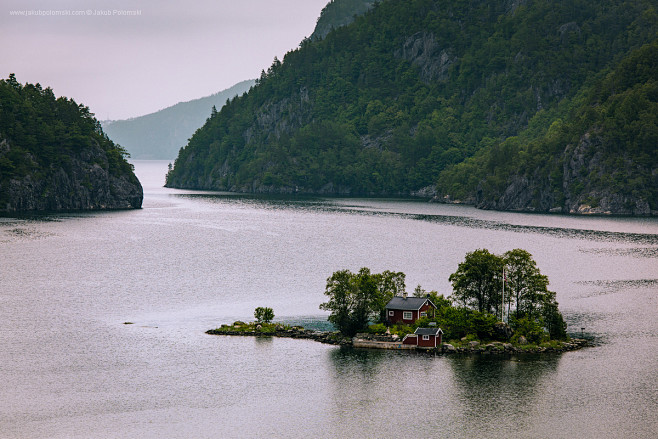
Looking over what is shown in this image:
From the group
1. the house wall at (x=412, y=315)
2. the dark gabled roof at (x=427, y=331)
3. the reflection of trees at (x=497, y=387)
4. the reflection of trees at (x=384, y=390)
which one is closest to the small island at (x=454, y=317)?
the dark gabled roof at (x=427, y=331)

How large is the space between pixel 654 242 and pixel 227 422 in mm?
131471

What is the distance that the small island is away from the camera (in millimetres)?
81312

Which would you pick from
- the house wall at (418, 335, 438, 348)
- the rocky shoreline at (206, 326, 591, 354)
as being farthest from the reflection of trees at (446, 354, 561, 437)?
the house wall at (418, 335, 438, 348)

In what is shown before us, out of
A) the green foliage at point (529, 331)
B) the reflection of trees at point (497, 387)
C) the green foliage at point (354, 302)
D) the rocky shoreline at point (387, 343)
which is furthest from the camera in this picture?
the green foliage at point (354, 302)

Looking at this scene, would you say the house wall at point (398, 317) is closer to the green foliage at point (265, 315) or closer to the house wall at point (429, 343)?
the house wall at point (429, 343)

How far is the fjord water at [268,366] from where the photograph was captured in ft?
203

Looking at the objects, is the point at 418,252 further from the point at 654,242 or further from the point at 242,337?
the point at 242,337

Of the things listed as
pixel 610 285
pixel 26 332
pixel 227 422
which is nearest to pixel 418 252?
pixel 610 285

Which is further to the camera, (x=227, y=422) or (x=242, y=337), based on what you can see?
(x=242, y=337)

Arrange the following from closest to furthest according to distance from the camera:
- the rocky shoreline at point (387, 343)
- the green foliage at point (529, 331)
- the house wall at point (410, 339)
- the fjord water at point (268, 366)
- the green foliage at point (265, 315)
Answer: the fjord water at point (268, 366)
the rocky shoreline at point (387, 343)
the house wall at point (410, 339)
the green foliage at point (529, 331)
the green foliage at point (265, 315)

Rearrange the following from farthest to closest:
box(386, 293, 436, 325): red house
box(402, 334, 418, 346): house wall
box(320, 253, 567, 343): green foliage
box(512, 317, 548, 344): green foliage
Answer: box(386, 293, 436, 325): red house → box(320, 253, 567, 343): green foliage → box(512, 317, 548, 344): green foliage → box(402, 334, 418, 346): house wall

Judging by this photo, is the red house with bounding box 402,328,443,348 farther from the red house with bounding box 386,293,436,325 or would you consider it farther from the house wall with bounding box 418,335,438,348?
the red house with bounding box 386,293,436,325

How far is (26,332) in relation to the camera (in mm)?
87062

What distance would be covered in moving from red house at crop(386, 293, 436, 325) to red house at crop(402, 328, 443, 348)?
369 centimetres
